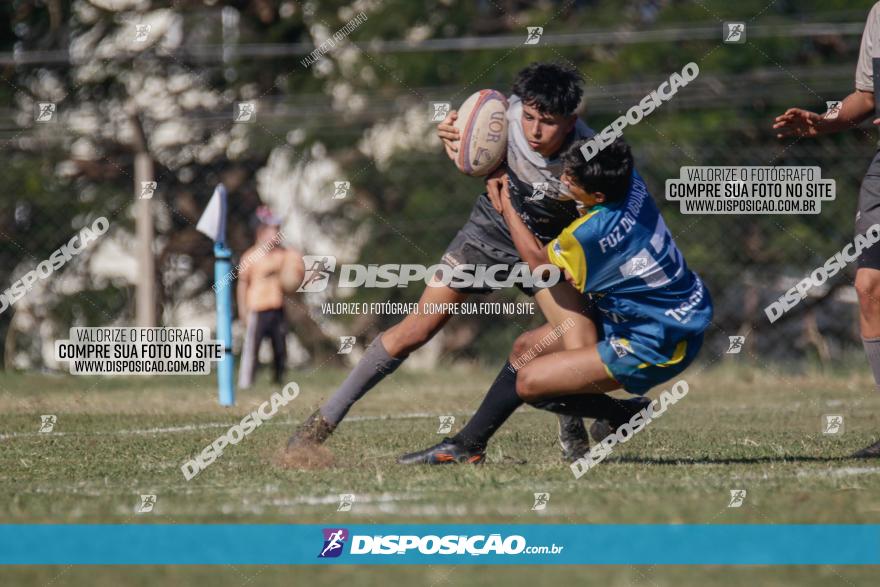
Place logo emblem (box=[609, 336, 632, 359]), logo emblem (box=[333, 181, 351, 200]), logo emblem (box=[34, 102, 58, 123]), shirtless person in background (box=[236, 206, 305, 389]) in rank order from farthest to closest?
logo emblem (box=[34, 102, 58, 123]) → logo emblem (box=[333, 181, 351, 200]) → shirtless person in background (box=[236, 206, 305, 389]) → logo emblem (box=[609, 336, 632, 359])

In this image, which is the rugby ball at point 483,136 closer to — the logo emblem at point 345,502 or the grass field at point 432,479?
the grass field at point 432,479

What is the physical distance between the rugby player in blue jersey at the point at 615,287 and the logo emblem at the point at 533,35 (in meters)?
9.85

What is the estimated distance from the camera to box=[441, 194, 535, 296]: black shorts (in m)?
6.25

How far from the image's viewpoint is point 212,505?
15.7 ft

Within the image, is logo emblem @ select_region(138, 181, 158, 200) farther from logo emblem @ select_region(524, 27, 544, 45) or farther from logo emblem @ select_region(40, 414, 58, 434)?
logo emblem @ select_region(40, 414, 58, 434)

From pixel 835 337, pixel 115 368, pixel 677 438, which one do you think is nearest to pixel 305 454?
pixel 677 438

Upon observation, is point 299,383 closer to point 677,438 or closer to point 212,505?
point 677,438

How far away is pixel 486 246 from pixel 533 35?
10.1 meters

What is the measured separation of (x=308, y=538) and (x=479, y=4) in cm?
1513

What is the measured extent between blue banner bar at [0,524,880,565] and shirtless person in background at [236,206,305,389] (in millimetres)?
8871

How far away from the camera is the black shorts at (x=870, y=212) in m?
6.29

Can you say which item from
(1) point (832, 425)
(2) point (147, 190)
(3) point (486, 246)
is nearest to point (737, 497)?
(3) point (486, 246)

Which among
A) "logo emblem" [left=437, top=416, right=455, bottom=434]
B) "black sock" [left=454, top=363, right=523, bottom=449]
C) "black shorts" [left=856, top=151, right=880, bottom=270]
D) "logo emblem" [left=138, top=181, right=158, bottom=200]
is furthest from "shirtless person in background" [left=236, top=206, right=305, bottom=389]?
"black shorts" [left=856, top=151, right=880, bottom=270]

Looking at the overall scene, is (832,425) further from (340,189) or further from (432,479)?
(340,189)
